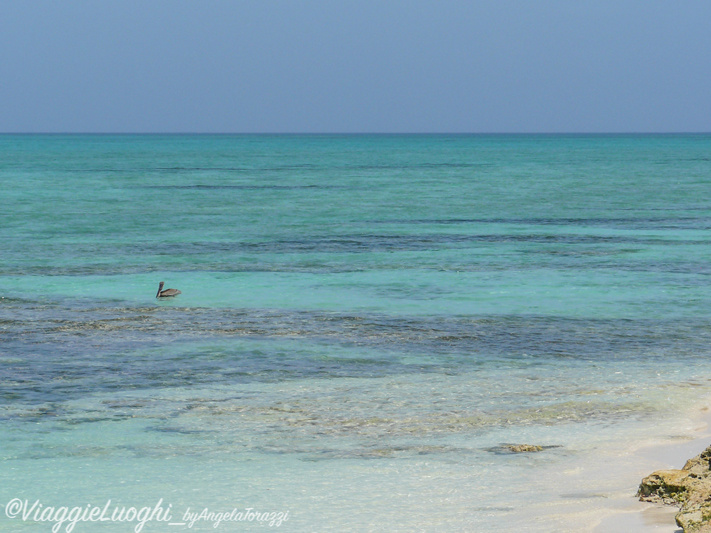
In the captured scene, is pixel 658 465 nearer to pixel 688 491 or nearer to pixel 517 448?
pixel 517 448

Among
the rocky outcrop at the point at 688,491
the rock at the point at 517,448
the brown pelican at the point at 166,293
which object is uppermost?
the rocky outcrop at the point at 688,491

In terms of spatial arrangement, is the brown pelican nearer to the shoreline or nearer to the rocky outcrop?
the shoreline

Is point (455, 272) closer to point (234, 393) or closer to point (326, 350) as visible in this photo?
point (326, 350)

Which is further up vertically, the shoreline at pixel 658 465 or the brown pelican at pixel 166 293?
the shoreline at pixel 658 465

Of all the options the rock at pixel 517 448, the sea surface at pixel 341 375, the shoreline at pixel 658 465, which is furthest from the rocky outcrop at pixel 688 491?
the rock at pixel 517 448

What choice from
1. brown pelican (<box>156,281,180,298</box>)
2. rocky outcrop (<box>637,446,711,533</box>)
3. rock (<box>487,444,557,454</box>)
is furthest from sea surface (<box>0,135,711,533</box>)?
rocky outcrop (<box>637,446,711,533</box>)

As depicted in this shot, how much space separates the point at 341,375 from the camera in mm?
11758

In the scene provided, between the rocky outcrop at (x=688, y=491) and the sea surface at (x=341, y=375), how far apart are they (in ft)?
1.54

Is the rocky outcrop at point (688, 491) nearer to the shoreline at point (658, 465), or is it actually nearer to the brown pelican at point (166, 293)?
the shoreline at point (658, 465)

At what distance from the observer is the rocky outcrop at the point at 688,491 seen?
6.34m

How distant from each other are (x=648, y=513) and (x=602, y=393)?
382 centimetres

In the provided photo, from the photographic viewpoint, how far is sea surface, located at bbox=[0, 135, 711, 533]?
25.4 ft

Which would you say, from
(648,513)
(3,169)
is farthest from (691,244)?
(3,169)

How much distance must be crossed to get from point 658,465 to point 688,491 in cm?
138
